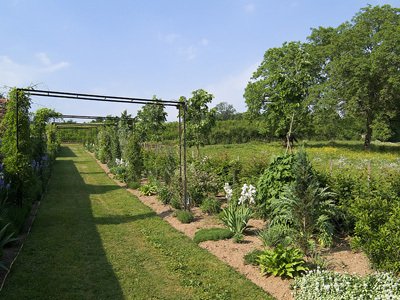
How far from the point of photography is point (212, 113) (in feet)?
56.2

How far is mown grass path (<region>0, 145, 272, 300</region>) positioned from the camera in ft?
12.6

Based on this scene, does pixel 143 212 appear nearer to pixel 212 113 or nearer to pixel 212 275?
pixel 212 275

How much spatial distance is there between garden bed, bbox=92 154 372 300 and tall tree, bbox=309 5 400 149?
2071 cm

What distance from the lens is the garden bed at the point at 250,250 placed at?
13.2 ft

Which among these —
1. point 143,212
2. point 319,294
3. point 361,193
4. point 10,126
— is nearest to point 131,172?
point 143,212

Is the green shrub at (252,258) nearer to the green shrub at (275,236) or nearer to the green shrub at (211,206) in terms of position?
the green shrub at (275,236)

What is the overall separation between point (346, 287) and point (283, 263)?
95 centimetres

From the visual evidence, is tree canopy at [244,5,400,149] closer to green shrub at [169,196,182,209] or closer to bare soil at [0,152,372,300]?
green shrub at [169,196,182,209]

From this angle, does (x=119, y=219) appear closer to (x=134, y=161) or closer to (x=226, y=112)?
(x=134, y=161)

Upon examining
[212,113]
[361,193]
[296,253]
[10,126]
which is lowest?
[296,253]

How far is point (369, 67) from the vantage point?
73.3 ft

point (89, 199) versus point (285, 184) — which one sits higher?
point (285, 184)

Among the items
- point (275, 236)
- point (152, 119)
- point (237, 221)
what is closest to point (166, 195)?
point (237, 221)

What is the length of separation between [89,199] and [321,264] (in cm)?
805
